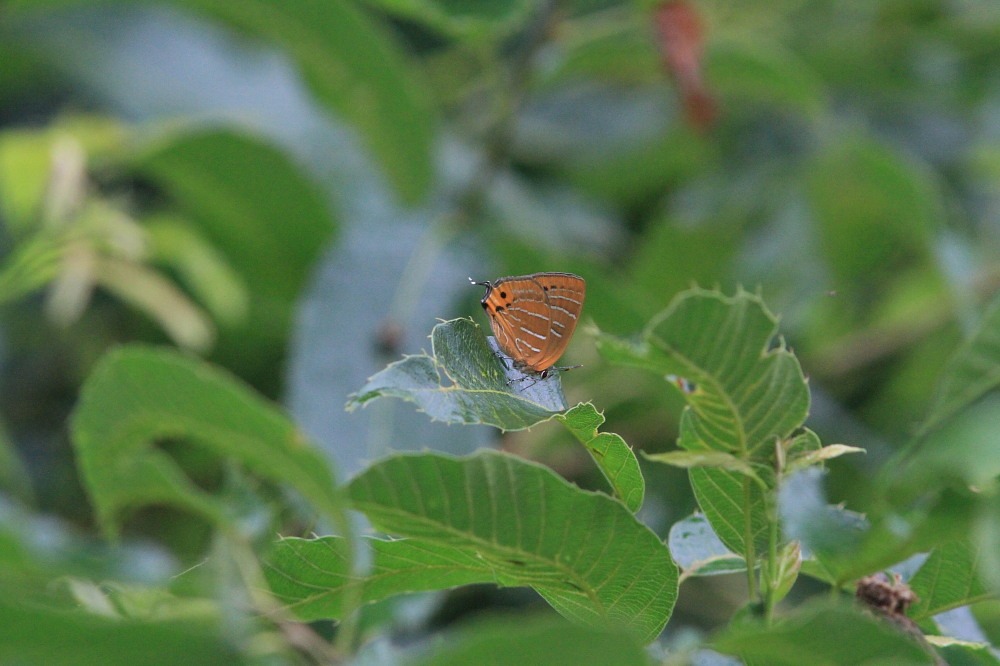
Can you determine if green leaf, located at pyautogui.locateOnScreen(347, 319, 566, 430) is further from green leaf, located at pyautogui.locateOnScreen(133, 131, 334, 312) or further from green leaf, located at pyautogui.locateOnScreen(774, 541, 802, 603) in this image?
green leaf, located at pyautogui.locateOnScreen(133, 131, 334, 312)

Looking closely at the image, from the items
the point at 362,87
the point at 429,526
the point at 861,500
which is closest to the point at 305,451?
the point at 429,526

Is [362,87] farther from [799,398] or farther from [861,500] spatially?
[799,398]

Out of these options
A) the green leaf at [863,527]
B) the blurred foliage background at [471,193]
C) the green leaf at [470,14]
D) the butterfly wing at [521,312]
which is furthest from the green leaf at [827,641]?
the green leaf at [470,14]

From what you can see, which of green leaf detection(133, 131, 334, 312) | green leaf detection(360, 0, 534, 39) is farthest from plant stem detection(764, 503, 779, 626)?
green leaf detection(133, 131, 334, 312)

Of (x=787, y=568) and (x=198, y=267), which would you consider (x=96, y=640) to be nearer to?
(x=787, y=568)

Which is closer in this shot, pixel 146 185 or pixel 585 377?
pixel 585 377

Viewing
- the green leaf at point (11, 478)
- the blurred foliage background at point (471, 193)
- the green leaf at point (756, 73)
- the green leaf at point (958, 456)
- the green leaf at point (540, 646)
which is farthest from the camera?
the green leaf at point (756, 73)

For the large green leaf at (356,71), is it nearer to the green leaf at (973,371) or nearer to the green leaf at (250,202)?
the green leaf at (250,202)
